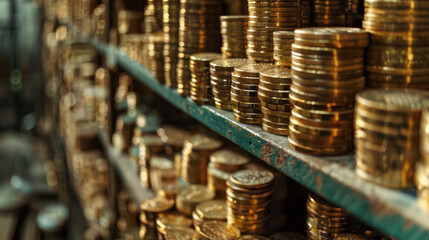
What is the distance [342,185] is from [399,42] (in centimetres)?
22

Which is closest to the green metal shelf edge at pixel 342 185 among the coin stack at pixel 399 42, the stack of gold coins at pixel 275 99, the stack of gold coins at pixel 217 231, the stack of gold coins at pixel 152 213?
the stack of gold coins at pixel 275 99

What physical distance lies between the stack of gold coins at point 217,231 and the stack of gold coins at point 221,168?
0.61ft

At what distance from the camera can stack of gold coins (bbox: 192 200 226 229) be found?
114cm

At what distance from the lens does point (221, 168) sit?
4.18 ft

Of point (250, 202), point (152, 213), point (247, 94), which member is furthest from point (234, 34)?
point (152, 213)

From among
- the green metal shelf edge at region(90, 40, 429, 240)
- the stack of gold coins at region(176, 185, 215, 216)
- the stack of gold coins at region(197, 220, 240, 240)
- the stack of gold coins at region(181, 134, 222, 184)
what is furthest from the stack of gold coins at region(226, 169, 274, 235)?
the stack of gold coins at region(181, 134, 222, 184)

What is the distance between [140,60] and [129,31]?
34 centimetres

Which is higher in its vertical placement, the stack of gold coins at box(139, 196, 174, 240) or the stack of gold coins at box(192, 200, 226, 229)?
the stack of gold coins at box(192, 200, 226, 229)

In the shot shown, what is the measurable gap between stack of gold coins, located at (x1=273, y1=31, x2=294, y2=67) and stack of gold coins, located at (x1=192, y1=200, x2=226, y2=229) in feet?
1.60

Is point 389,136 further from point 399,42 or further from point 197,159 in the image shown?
point 197,159

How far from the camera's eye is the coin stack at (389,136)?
535 mm

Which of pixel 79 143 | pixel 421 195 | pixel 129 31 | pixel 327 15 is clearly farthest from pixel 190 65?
pixel 79 143

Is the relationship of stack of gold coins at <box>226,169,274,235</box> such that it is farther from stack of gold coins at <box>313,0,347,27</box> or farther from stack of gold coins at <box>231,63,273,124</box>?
stack of gold coins at <box>313,0,347,27</box>

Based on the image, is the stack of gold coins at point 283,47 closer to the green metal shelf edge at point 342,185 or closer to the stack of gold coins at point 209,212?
the green metal shelf edge at point 342,185
